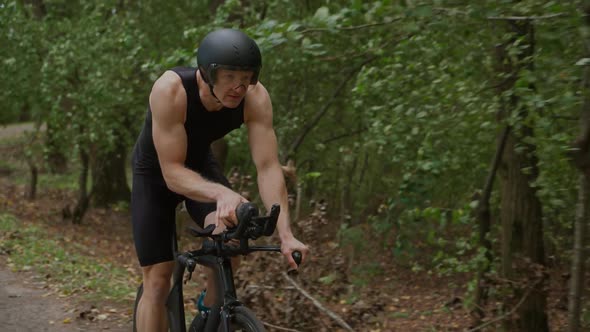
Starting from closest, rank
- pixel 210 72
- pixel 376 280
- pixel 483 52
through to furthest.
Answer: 1. pixel 210 72
2. pixel 483 52
3. pixel 376 280

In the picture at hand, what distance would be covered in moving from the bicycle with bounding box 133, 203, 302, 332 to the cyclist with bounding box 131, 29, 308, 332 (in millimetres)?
64

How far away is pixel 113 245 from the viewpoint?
49.8ft

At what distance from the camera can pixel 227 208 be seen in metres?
3.19

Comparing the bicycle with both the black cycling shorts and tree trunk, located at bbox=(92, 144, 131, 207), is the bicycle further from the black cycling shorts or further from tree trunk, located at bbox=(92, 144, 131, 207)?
tree trunk, located at bbox=(92, 144, 131, 207)

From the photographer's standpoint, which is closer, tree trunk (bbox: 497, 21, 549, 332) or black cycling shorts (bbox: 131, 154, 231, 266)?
black cycling shorts (bbox: 131, 154, 231, 266)

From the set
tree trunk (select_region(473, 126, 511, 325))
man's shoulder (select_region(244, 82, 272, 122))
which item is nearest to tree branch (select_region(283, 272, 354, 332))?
tree trunk (select_region(473, 126, 511, 325))

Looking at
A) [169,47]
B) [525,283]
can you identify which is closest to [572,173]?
[525,283]

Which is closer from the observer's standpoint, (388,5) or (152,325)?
(152,325)

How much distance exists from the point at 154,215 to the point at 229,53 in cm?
104

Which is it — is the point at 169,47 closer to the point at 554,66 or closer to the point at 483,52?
the point at 483,52

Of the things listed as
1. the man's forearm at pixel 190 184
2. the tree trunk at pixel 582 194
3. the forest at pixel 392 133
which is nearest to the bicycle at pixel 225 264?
the man's forearm at pixel 190 184

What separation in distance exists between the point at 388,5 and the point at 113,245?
11318 mm

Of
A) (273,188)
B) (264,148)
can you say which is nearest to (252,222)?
(273,188)

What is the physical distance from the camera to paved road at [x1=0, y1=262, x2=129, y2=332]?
20.6 feet
